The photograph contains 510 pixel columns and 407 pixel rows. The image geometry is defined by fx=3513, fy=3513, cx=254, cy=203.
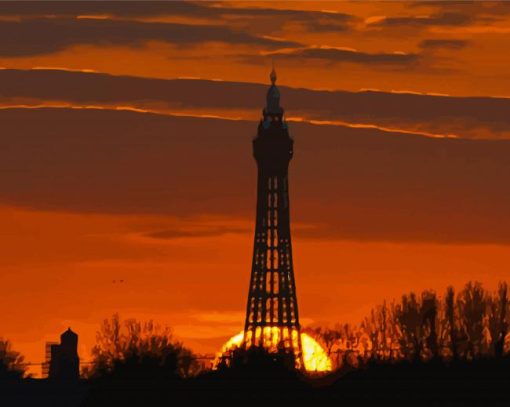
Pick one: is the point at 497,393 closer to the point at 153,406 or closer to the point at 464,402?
the point at 464,402

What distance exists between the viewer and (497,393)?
197875 millimetres

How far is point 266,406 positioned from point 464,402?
1199cm

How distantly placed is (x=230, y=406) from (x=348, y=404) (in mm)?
6738

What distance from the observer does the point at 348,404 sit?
656 feet

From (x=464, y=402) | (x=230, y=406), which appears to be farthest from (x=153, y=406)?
(x=464, y=402)

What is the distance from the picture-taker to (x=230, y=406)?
199 metres

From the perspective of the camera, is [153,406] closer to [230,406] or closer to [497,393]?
→ [230,406]

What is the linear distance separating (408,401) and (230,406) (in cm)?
1009

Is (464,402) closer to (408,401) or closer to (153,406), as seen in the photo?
(408,401)

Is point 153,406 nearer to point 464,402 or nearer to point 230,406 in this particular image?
point 230,406

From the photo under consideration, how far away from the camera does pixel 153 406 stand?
200 metres

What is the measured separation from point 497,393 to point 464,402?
3.97 m

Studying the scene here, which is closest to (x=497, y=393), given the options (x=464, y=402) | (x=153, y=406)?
(x=464, y=402)

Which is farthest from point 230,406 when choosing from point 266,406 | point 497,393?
point 497,393
